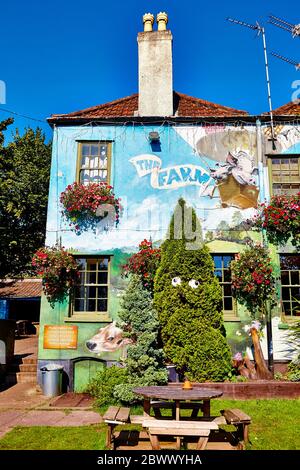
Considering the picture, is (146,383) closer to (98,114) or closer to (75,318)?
(75,318)

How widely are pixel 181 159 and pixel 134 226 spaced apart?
258cm

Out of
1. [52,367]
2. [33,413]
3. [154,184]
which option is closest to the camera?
[33,413]

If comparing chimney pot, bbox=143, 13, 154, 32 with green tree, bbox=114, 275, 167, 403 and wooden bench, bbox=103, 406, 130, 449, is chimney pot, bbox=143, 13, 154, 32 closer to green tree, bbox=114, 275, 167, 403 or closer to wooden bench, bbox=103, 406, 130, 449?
green tree, bbox=114, 275, 167, 403

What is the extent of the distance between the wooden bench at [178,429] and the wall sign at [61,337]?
5.74m

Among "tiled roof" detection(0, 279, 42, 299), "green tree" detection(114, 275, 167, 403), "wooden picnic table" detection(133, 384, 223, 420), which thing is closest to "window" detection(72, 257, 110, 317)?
"green tree" detection(114, 275, 167, 403)

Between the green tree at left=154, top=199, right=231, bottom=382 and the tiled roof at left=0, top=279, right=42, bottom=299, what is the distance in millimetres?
18558

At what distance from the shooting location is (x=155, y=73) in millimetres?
12516

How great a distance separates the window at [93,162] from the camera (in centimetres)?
1188

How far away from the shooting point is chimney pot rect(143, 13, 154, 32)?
1287cm

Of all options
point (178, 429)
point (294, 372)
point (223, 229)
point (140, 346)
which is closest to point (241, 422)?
point (178, 429)

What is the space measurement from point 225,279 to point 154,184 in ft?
11.7

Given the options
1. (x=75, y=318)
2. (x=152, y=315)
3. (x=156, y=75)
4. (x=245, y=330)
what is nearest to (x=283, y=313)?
(x=245, y=330)

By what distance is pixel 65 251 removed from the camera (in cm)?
1109

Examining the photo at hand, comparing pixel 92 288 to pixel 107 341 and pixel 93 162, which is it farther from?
pixel 93 162
